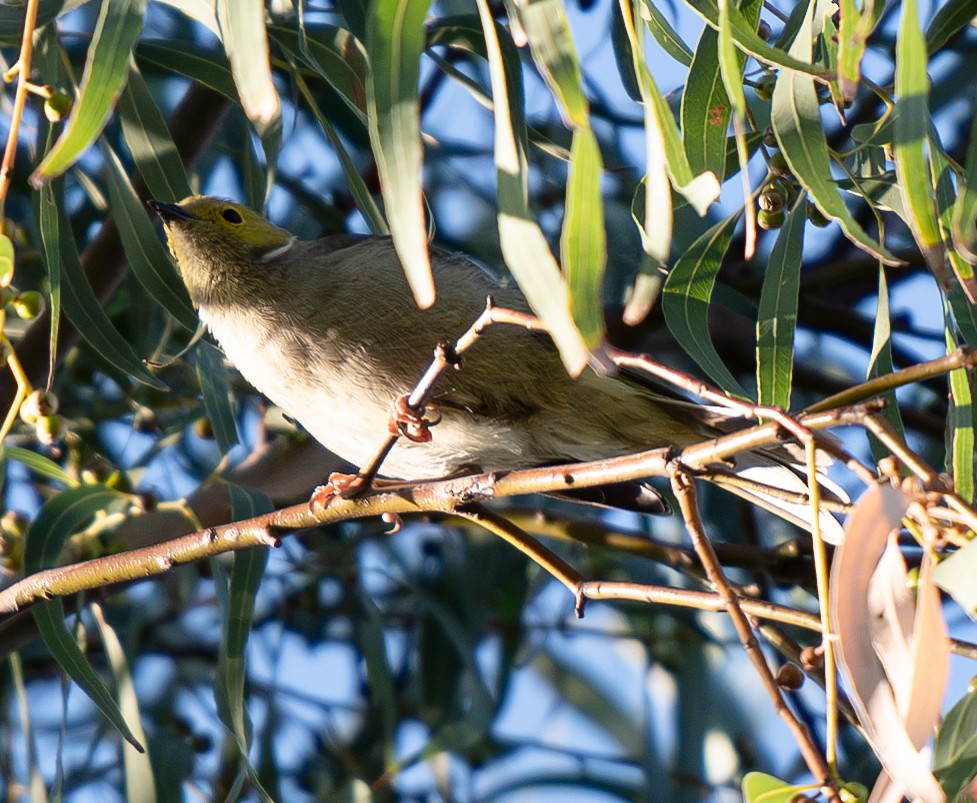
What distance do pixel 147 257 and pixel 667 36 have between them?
1059 millimetres

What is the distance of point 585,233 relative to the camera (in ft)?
3.83

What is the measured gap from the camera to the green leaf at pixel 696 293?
1854 mm

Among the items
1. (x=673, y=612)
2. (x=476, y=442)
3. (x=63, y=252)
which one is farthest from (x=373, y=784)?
(x=63, y=252)

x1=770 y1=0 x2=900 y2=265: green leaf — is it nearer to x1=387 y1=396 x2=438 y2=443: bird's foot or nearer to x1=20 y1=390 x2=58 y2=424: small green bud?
x1=387 y1=396 x2=438 y2=443: bird's foot

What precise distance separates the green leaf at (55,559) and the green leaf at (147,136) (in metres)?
0.58

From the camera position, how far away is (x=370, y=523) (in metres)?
3.68

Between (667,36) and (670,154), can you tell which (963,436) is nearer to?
(670,154)

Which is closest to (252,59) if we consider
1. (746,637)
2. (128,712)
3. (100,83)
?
(100,83)

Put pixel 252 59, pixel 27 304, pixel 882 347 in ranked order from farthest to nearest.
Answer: pixel 27 304 < pixel 882 347 < pixel 252 59

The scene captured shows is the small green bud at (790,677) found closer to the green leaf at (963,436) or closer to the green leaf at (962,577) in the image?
the green leaf at (963,436)

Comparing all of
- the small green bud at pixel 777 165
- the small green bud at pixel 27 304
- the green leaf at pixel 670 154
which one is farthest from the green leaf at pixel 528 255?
the small green bud at pixel 27 304

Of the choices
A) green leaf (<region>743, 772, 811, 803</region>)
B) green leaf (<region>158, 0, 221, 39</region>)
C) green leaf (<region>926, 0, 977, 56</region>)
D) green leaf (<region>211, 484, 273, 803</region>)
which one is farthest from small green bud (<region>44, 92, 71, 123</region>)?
green leaf (<region>743, 772, 811, 803</region>)

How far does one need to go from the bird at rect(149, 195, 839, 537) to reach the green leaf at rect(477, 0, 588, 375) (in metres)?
Answer: 1.15

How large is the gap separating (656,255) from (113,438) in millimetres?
2898
